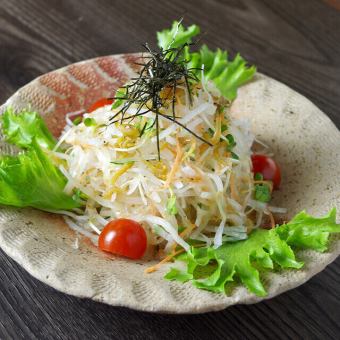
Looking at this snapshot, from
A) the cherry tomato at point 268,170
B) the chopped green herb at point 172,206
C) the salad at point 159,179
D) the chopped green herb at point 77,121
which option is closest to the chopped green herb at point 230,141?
the salad at point 159,179

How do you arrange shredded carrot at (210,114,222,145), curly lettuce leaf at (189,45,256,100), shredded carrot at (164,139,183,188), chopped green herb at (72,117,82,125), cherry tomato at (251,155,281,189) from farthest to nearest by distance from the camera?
curly lettuce leaf at (189,45,256,100)
chopped green herb at (72,117,82,125)
cherry tomato at (251,155,281,189)
shredded carrot at (210,114,222,145)
shredded carrot at (164,139,183,188)

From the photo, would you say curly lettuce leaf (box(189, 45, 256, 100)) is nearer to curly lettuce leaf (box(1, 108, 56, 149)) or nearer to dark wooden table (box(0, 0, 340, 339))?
dark wooden table (box(0, 0, 340, 339))

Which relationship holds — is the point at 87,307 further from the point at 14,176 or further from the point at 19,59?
the point at 19,59

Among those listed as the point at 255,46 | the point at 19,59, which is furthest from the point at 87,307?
the point at 255,46

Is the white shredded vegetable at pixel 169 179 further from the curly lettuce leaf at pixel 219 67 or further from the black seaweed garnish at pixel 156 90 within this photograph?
the curly lettuce leaf at pixel 219 67

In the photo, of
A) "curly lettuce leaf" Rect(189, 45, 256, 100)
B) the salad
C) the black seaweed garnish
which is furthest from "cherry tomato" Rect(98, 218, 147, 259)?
"curly lettuce leaf" Rect(189, 45, 256, 100)

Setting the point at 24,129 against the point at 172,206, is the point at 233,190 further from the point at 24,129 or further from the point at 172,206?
the point at 24,129

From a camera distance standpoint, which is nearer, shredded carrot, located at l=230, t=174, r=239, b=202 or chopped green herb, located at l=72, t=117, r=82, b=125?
shredded carrot, located at l=230, t=174, r=239, b=202

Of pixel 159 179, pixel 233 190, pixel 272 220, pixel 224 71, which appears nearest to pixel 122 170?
pixel 159 179
